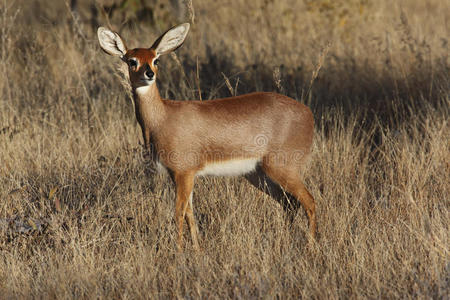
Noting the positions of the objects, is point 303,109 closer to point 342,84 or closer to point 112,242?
point 112,242

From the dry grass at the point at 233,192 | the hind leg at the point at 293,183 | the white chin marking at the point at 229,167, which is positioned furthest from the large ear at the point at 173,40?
the hind leg at the point at 293,183

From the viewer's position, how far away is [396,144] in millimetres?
4852

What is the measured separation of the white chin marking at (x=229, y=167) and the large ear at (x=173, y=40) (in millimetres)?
830

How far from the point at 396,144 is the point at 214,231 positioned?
1750 millimetres

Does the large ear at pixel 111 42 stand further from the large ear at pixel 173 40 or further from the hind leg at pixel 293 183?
the hind leg at pixel 293 183

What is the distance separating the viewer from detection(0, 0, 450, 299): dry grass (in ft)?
10.8

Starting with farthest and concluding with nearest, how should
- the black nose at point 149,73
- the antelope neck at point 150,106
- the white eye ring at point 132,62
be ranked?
the antelope neck at point 150,106, the white eye ring at point 132,62, the black nose at point 149,73

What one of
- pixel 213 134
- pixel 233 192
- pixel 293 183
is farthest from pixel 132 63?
pixel 293 183

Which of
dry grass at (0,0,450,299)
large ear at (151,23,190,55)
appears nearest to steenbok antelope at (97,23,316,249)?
large ear at (151,23,190,55)

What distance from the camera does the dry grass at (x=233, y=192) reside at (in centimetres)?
331

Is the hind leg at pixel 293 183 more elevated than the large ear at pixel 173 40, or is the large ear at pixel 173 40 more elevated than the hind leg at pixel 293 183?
the large ear at pixel 173 40

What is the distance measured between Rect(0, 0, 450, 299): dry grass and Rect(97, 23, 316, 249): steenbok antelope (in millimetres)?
298

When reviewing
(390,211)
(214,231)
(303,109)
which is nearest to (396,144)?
(390,211)

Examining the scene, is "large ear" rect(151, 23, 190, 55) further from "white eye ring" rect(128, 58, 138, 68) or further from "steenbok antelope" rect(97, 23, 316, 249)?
"white eye ring" rect(128, 58, 138, 68)
